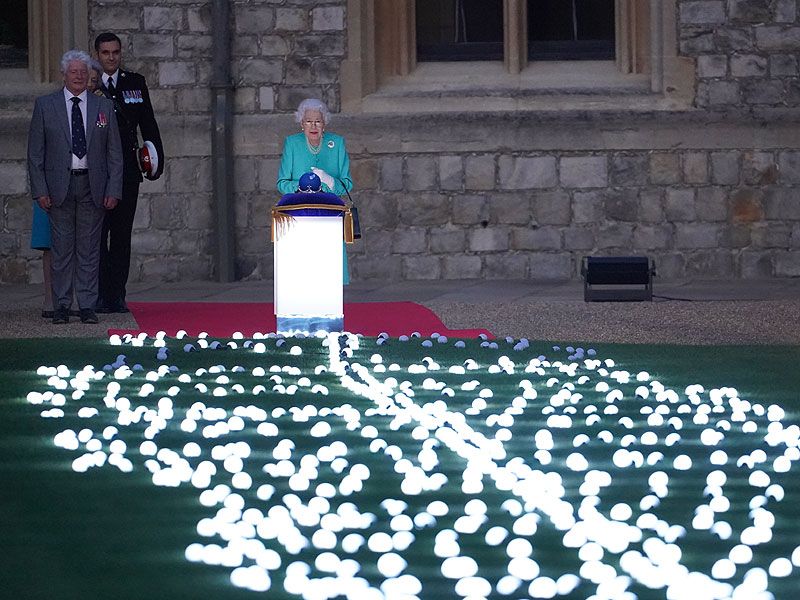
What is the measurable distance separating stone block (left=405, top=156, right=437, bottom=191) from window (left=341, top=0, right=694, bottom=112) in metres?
0.45

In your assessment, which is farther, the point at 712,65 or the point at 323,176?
the point at 712,65

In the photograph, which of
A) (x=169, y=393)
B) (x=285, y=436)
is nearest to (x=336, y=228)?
(x=169, y=393)

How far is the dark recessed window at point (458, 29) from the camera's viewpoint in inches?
513

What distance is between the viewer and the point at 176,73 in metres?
12.6

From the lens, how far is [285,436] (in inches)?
205

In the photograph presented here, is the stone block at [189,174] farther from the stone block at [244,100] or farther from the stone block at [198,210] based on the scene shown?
the stone block at [244,100]

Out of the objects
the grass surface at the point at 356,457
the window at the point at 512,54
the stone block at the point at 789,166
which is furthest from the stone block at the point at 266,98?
the grass surface at the point at 356,457

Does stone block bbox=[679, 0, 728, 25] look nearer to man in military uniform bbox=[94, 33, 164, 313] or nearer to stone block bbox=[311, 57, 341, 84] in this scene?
stone block bbox=[311, 57, 341, 84]

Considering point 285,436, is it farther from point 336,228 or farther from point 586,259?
point 586,259

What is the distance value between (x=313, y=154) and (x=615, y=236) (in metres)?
4.28

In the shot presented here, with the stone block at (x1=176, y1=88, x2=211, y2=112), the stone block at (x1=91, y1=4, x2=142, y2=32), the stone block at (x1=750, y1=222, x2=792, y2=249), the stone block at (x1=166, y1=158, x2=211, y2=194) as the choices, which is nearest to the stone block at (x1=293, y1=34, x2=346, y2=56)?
the stone block at (x1=176, y1=88, x2=211, y2=112)

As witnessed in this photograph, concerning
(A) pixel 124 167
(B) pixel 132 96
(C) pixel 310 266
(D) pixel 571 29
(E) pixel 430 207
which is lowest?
(C) pixel 310 266

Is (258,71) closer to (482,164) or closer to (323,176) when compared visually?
(482,164)

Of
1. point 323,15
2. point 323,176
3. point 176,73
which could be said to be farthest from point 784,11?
point 323,176
